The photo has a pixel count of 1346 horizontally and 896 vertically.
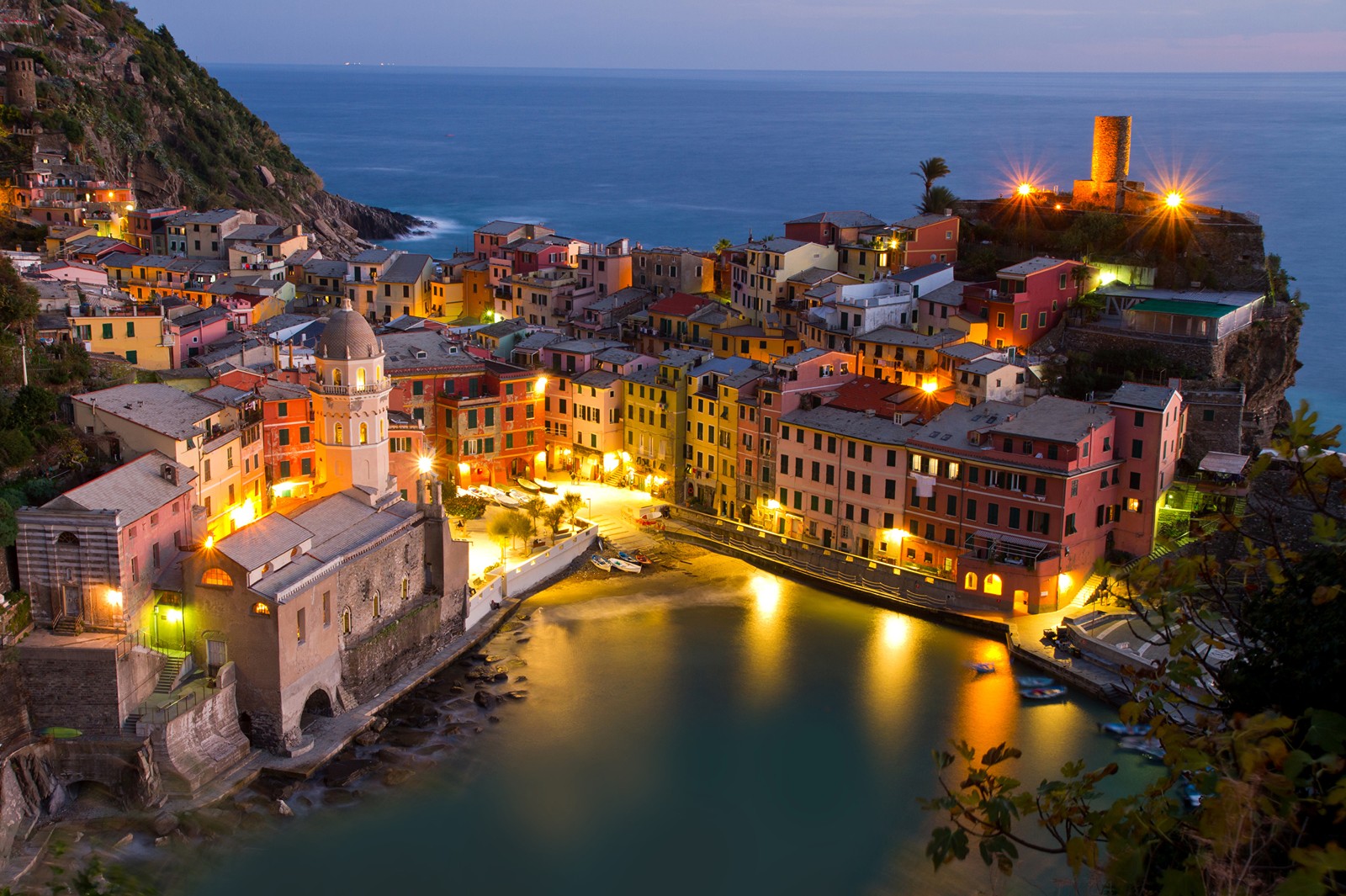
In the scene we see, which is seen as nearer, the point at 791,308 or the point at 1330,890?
the point at 1330,890

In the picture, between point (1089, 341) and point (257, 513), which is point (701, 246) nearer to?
point (1089, 341)

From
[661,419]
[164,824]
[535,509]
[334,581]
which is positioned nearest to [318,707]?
[334,581]

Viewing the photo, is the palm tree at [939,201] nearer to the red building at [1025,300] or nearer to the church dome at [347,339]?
the red building at [1025,300]

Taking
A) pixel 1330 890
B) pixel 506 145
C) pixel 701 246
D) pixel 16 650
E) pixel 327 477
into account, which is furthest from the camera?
pixel 506 145

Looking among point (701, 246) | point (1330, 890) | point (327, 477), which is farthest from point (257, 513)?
point (701, 246)

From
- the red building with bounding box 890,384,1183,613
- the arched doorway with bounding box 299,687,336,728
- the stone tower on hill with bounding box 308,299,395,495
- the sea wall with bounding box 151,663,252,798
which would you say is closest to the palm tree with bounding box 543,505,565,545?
the stone tower on hill with bounding box 308,299,395,495

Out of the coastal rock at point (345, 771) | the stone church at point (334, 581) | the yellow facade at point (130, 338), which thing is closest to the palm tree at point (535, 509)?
the stone church at point (334, 581)

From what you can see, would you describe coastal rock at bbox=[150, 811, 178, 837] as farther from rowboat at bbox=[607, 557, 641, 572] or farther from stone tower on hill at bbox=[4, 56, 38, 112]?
stone tower on hill at bbox=[4, 56, 38, 112]
